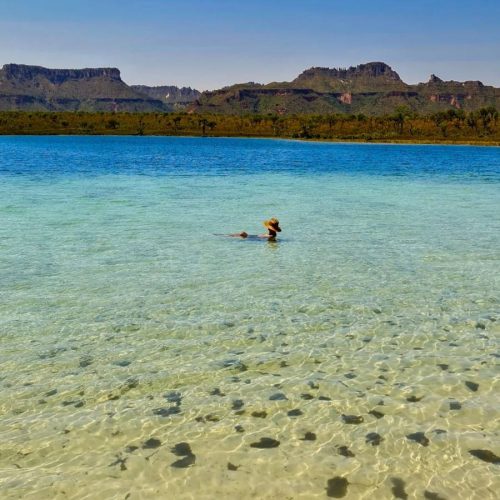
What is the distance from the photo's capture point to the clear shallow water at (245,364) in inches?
290

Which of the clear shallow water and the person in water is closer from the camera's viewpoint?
the clear shallow water

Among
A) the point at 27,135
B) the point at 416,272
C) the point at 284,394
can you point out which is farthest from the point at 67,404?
the point at 27,135

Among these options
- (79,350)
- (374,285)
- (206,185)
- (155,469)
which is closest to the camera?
(155,469)

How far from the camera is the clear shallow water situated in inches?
290

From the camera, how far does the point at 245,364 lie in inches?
421

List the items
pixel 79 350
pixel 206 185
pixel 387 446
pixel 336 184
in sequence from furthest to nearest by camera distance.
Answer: pixel 336 184 < pixel 206 185 < pixel 79 350 < pixel 387 446

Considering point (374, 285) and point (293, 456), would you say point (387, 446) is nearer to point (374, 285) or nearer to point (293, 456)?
point (293, 456)

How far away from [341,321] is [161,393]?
5632 millimetres

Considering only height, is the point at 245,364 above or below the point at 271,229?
below

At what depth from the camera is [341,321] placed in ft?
43.7

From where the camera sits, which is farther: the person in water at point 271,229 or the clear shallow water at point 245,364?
the person in water at point 271,229

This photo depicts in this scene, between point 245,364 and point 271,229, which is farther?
point 271,229

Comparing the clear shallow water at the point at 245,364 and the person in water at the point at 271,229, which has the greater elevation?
the person in water at the point at 271,229

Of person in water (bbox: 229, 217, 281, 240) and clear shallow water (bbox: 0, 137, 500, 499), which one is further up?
person in water (bbox: 229, 217, 281, 240)
